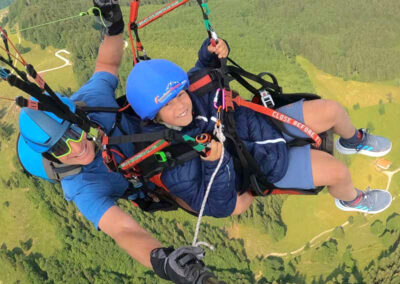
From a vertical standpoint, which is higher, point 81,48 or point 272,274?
point 81,48

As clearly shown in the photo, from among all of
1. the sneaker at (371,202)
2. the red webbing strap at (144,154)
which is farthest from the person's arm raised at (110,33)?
the sneaker at (371,202)

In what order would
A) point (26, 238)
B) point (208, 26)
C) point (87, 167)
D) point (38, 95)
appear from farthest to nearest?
point (26, 238) < point (208, 26) < point (87, 167) < point (38, 95)

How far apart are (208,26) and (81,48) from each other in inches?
495

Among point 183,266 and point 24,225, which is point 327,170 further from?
point 24,225

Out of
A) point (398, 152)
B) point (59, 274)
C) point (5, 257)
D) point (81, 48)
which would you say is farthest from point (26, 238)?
point (398, 152)

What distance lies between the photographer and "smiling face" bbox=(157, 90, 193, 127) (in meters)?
2.28

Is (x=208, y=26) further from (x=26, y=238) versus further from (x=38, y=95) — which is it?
(x=26, y=238)

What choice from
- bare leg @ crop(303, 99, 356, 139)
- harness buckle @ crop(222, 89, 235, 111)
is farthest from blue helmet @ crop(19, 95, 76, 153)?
bare leg @ crop(303, 99, 356, 139)

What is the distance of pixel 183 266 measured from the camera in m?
1.73

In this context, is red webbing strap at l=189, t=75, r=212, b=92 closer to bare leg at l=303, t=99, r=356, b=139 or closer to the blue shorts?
the blue shorts

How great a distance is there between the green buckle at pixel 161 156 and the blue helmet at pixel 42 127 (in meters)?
0.58

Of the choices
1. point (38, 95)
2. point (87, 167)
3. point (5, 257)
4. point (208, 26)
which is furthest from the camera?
point (5, 257)

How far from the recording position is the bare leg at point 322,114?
8.80 feet

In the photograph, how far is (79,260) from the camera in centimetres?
1126
